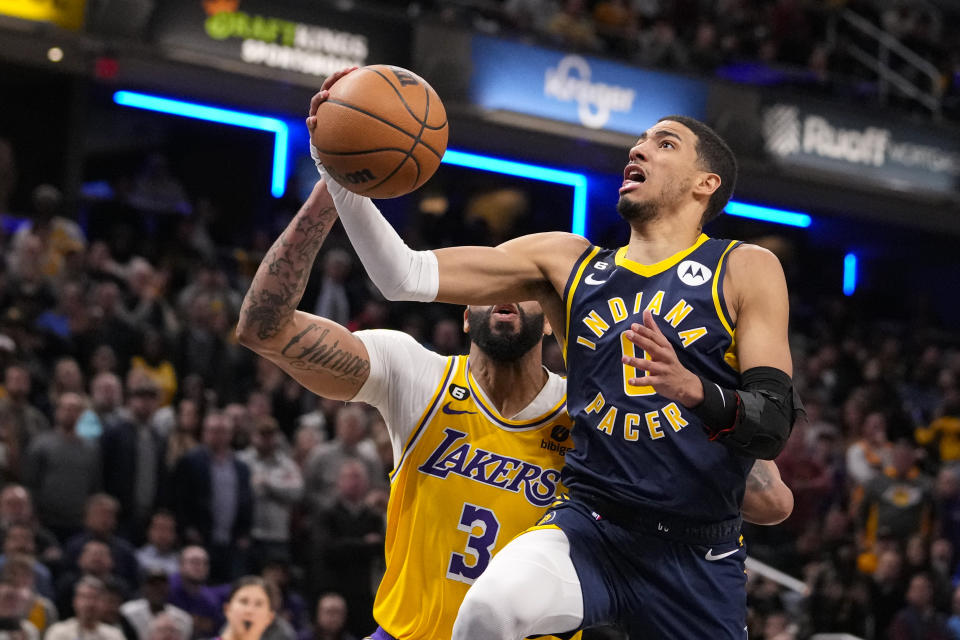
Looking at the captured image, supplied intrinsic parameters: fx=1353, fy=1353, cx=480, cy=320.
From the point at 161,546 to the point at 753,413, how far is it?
6.09 m

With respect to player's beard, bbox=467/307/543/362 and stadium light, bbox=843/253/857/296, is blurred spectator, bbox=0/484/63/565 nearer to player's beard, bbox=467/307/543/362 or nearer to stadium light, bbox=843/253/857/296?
player's beard, bbox=467/307/543/362

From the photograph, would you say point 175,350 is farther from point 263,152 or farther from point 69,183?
point 263,152

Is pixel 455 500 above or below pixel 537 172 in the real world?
below

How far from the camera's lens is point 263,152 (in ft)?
57.5

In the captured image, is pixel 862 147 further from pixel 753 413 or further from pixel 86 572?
pixel 753 413

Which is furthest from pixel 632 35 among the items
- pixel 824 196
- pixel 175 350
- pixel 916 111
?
pixel 175 350

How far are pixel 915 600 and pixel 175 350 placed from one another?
250 inches

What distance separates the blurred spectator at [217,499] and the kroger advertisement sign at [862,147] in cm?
1013

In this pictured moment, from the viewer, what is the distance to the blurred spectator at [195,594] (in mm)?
8719

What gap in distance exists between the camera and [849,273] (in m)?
21.4

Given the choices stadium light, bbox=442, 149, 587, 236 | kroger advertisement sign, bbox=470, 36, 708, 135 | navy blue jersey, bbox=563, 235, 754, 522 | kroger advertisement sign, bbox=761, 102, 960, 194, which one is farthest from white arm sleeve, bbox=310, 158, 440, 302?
kroger advertisement sign, bbox=761, 102, 960, 194

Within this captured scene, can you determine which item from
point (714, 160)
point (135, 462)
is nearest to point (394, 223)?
point (135, 462)

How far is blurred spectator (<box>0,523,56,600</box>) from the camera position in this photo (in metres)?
8.19

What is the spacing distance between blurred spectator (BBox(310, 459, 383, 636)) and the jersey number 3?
462 cm
